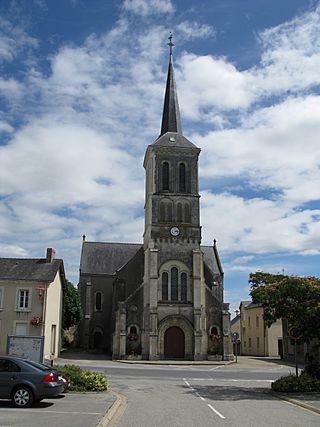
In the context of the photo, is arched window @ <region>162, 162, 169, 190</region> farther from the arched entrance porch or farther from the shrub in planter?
the shrub in planter

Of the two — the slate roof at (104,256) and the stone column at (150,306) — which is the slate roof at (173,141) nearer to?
the stone column at (150,306)

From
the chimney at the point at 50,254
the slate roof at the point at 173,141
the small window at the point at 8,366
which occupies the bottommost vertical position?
the small window at the point at 8,366

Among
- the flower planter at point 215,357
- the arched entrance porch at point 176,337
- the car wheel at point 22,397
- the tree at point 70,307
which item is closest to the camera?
the car wheel at point 22,397

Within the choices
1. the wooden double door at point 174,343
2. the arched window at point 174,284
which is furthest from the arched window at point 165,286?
the wooden double door at point 174,343

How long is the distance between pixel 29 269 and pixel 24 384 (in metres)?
25.1

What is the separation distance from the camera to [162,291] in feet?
146

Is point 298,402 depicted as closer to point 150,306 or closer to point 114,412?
point 114,412

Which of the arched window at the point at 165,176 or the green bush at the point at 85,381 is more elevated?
the arched window at the point at 165,176

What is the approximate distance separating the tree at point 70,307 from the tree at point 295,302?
1127 inches

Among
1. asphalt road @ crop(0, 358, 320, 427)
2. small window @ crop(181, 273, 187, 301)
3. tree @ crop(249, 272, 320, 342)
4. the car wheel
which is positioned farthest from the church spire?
the car wheel

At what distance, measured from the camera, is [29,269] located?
37.7 m

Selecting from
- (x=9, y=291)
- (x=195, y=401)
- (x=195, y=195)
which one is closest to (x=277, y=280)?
(x=195, y=401)

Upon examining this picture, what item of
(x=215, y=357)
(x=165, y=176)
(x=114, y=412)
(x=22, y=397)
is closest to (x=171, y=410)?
(x=114, y=412)

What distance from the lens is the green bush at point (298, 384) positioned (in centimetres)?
1852
